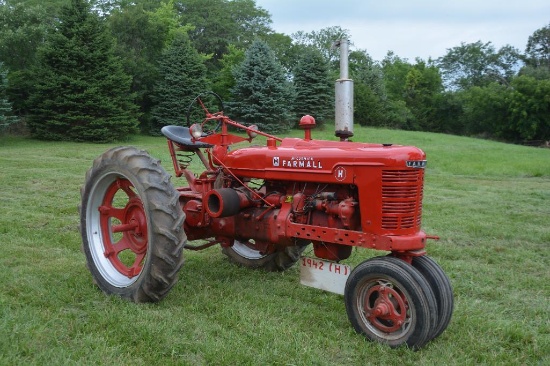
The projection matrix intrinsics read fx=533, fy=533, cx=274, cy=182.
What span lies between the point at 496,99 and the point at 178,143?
4789 centimetres

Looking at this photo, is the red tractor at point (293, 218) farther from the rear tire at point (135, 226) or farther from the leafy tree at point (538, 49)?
the leafy tree at point (538, 49)

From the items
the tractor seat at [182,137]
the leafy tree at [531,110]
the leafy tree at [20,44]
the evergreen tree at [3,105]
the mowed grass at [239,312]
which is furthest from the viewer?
the leafy tree at [531,110]

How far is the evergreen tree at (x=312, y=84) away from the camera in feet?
105

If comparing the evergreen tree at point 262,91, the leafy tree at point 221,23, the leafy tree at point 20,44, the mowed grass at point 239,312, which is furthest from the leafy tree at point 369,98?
the mowed grass at point 239,312

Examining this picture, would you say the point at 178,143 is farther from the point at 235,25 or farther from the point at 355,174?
the point at 235,25

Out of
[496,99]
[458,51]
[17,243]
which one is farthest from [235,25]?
[17,243]

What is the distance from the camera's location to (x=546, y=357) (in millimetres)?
3328

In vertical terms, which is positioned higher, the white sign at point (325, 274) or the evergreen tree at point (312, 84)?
the evergreen tree at point (312, 84)

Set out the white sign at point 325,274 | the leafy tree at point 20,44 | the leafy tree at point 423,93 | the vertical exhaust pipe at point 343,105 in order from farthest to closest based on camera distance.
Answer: the leafy tree at point 423,93, the leafy tree at point 20,44, the vertical exhaust pipe at point 343,105, the white sign at point 325,274

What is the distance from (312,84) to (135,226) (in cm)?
2837

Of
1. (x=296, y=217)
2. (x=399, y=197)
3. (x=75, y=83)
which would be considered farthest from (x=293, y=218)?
(x=75, y=83)

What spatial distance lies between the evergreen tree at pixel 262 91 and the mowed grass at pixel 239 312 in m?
20.9

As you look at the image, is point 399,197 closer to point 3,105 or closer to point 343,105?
point 343,105

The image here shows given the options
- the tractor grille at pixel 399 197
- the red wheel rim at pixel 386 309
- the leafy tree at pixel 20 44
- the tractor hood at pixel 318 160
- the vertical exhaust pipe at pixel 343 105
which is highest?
the leafy tree at pixel 20 44
